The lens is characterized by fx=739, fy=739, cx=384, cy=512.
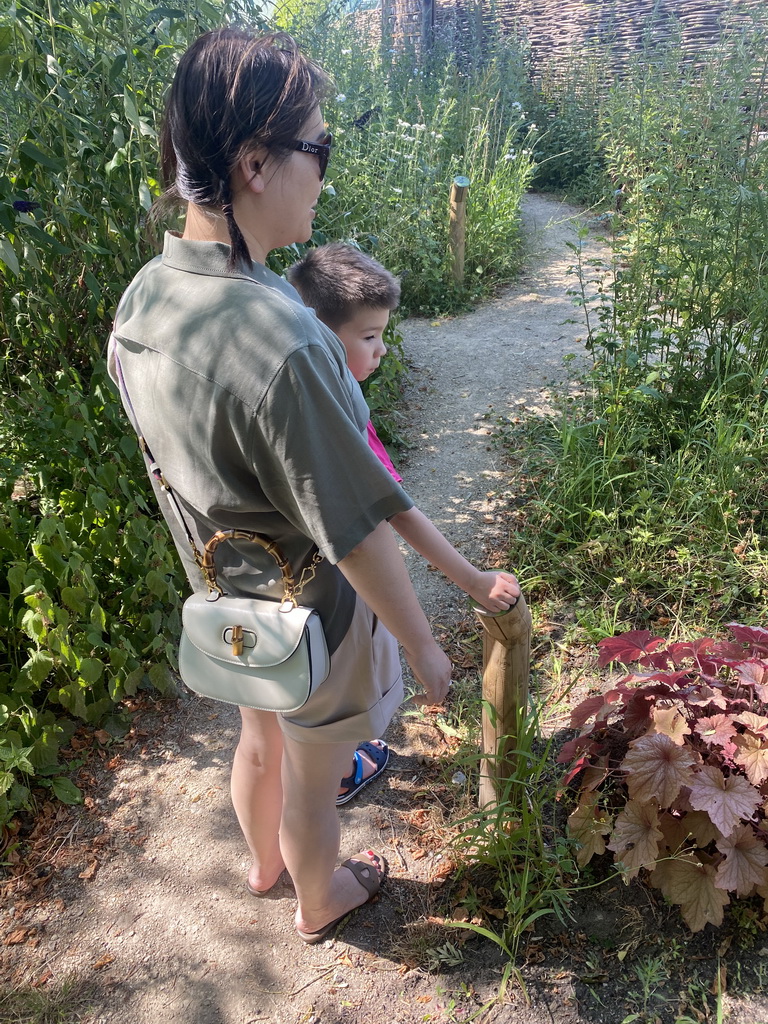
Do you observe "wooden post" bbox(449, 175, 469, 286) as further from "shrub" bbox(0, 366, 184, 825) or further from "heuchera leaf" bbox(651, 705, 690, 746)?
"heuchera leaf" bbox(651, 705, 690, 746)

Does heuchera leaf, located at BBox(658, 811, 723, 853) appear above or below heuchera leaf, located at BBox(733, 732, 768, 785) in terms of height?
below

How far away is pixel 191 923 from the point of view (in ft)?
6.75

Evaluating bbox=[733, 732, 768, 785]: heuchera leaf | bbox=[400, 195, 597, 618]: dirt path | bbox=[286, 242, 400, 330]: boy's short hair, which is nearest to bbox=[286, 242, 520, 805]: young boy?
bbox=[286, 242, 400, 330]: boy's short hair

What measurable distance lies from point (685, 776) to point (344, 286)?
1.48 m

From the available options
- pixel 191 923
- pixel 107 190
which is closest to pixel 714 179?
pixel 107 190

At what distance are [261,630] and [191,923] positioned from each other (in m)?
1.23

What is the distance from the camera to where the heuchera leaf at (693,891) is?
1.73 meters

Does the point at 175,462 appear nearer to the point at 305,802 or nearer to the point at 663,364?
the point at 305,802

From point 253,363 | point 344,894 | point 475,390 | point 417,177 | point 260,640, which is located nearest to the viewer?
point 253,363

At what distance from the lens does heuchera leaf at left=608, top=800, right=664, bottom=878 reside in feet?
5.81

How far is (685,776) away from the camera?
1.71m

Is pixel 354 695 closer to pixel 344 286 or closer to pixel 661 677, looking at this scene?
pixel 661 677

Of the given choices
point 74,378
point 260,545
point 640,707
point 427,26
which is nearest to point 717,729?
point 640,707

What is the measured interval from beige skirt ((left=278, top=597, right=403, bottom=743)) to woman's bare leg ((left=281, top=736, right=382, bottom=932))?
62mm
